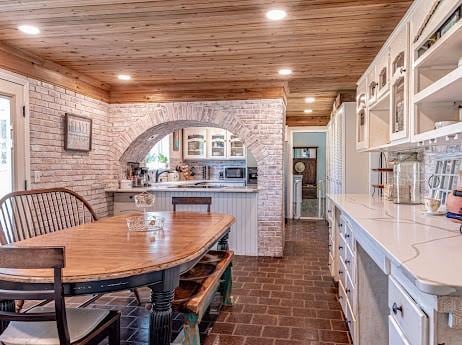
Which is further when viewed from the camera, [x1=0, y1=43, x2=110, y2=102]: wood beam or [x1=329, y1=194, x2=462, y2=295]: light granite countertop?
[x1=0, y1=43, x2=110, y2=102]: wood beam

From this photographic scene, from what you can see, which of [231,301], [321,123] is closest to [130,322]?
[231,301]

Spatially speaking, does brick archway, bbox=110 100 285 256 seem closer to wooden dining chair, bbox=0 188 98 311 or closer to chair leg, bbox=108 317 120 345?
wooden dining chair, bbox=0 188 98 311

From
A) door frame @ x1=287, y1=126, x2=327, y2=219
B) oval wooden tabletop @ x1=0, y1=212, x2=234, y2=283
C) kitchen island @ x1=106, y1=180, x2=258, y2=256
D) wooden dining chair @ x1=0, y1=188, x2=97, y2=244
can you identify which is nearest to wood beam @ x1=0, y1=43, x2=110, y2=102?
wooden dining chair @ x1=0, y1=188, x2=97, y2=244

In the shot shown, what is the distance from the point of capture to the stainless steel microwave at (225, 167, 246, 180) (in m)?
8.12

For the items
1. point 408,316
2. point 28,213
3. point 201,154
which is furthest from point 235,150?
point 408,316

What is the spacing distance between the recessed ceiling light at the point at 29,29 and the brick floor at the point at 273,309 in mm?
2320

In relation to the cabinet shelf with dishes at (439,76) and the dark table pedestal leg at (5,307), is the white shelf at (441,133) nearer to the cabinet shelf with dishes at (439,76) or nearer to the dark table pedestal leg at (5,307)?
the cabinet shelf with dishes at (439,76)

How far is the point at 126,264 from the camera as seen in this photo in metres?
1.68

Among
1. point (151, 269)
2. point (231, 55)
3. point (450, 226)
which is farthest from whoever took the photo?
point (231, 55)

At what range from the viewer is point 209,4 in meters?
2.53

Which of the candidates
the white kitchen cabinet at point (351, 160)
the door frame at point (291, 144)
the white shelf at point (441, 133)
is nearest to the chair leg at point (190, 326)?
the white shelf at point (441, 133)

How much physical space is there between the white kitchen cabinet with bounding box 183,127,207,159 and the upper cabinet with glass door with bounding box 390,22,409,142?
5.89 m

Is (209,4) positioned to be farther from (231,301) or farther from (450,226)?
(231,301)

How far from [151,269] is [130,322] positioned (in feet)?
4.69
